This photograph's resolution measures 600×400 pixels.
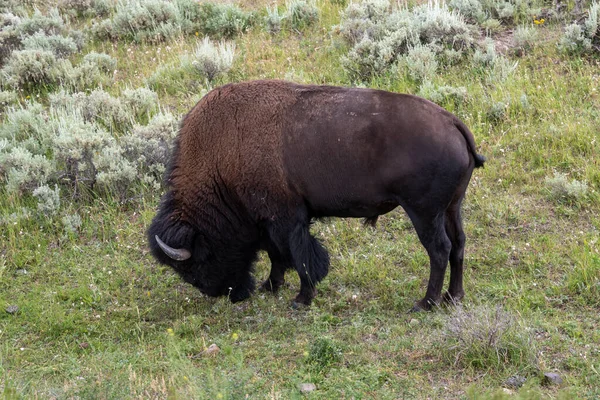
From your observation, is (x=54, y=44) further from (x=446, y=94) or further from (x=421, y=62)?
(x=446, y=94)

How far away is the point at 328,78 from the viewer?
9.88 metres

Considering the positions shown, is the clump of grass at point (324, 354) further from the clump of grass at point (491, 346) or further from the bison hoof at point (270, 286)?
the bison hoof at point (270, 286)

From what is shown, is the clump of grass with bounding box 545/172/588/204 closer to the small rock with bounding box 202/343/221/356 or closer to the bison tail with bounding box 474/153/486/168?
the bison tail with bounding box 474/153/486/168

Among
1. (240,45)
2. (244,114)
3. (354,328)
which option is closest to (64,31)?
(240,45)

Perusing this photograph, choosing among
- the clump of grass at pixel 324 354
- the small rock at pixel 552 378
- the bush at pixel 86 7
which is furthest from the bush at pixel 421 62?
the bush at pixel 86 7

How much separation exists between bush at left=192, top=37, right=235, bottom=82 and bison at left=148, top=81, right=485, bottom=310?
358 cm

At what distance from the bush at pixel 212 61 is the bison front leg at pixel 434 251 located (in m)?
4.92

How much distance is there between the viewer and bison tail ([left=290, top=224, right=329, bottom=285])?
619 cm

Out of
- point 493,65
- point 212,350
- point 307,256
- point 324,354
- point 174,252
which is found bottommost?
point 212,350

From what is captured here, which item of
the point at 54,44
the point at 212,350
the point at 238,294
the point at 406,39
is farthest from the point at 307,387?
the point at 54,44

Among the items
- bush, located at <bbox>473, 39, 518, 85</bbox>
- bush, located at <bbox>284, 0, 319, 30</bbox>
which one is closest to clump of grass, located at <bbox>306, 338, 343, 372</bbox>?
bush, located at <bbox>473, 39, 518, 85</bbox>

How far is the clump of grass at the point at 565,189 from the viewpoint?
733cm

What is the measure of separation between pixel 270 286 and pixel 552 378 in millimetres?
2809

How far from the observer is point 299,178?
6.11m
